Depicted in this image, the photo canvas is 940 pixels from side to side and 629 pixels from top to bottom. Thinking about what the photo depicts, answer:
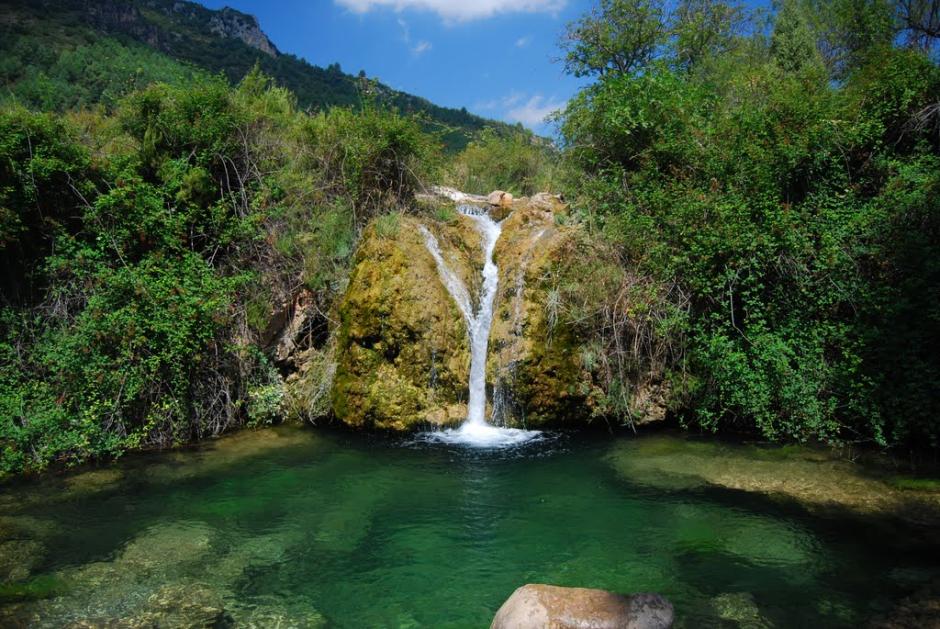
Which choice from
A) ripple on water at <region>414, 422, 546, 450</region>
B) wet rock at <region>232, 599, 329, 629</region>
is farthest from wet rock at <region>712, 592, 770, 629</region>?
ripple on water at <region>414, 422, 546, 450</region>

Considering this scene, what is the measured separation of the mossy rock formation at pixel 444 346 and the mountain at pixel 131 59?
15.7 ft

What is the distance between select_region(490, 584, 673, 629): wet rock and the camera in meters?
4.07

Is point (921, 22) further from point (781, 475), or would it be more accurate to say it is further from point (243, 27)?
point (243, 27)

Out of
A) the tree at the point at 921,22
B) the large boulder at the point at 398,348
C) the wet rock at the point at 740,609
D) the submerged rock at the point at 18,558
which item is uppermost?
the tree at the point at 921,22

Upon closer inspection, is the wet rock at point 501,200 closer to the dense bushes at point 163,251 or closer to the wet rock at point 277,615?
the dense bushes at point 163,251

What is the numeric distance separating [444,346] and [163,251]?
503cm

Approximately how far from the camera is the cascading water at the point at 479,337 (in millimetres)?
9062

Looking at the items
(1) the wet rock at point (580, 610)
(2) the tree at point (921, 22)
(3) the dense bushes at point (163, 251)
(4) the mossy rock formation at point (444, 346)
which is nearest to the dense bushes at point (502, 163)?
(3) the dense bushes at point (163, 251)

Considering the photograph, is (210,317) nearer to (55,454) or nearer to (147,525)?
(55,454)

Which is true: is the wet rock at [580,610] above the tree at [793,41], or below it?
below

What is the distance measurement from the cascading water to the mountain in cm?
367

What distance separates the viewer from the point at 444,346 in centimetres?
962

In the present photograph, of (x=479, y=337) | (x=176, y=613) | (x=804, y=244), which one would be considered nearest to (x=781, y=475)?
(x=804, y=244)

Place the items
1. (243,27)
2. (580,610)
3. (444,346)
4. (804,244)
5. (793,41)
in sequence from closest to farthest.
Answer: (580,610), (804,244), (444,346), (793,41), (243,27)
